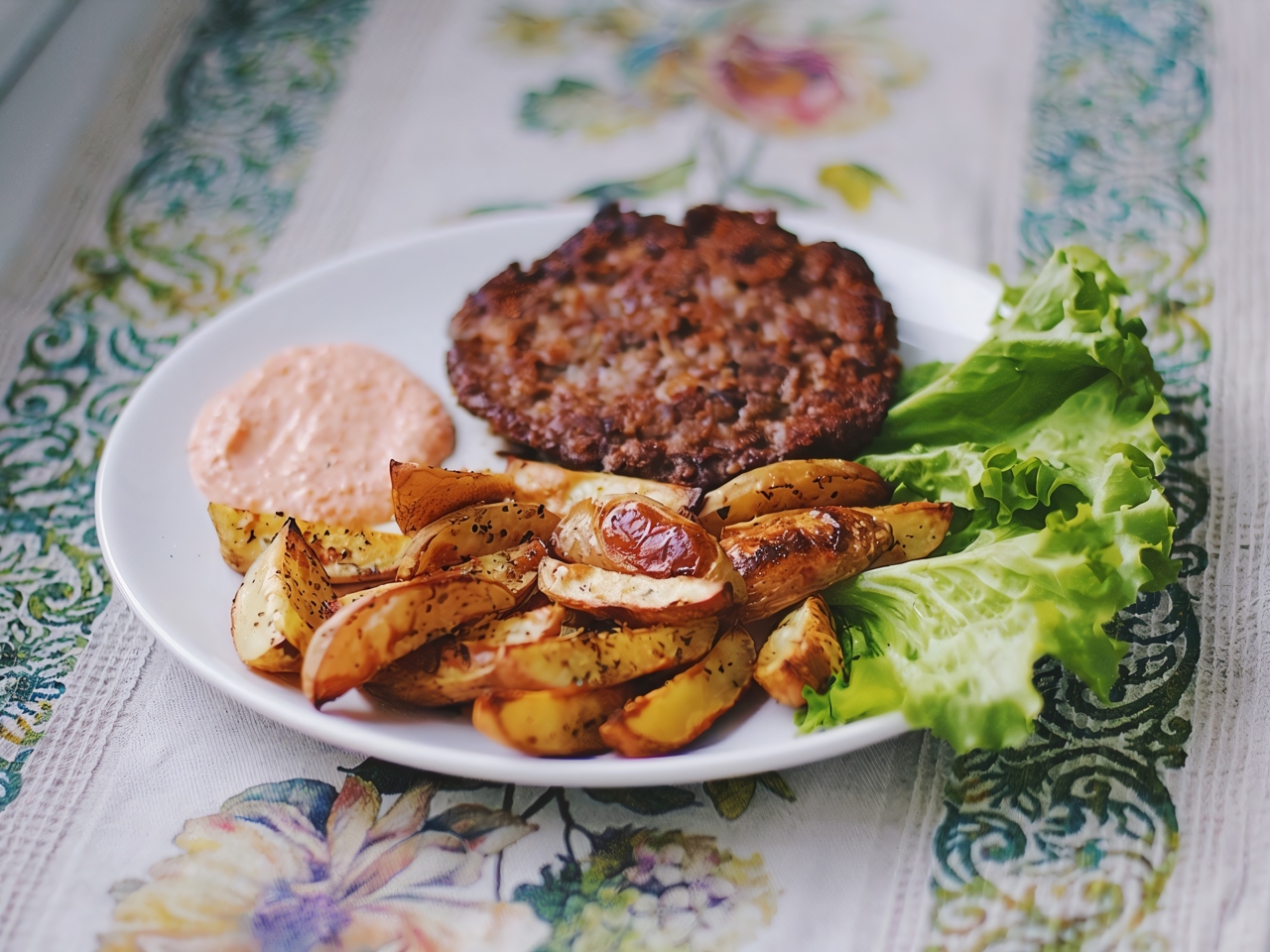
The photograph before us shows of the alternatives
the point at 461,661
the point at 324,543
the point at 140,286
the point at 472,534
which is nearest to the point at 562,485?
the point at 472,534

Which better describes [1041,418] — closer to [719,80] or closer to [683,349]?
[683,349]

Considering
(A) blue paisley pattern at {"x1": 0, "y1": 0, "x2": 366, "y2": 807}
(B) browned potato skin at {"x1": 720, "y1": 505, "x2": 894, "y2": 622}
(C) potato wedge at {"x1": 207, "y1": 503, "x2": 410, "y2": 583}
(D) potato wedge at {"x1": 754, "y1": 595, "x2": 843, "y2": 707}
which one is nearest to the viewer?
(D) potato wedge at {"x1": 754, "y1": 595, "x2": 843, "y2": 707}

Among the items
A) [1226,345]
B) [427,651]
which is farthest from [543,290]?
[1226,345]

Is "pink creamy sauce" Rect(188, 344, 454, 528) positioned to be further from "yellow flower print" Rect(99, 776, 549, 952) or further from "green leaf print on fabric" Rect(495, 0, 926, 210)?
"green leaf print on fabric" Rect(495, 0, 926, 210)

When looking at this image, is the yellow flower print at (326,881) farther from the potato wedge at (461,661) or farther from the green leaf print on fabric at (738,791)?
the green leaf print on fabric at (738,791)

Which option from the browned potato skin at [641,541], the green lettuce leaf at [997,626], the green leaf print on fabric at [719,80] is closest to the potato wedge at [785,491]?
the browned potato skin at [641,541]

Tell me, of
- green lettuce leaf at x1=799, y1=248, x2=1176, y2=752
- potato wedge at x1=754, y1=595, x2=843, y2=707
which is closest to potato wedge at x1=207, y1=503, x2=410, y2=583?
potato wedge at x1=754, y1=595, x2=843, y2=707
